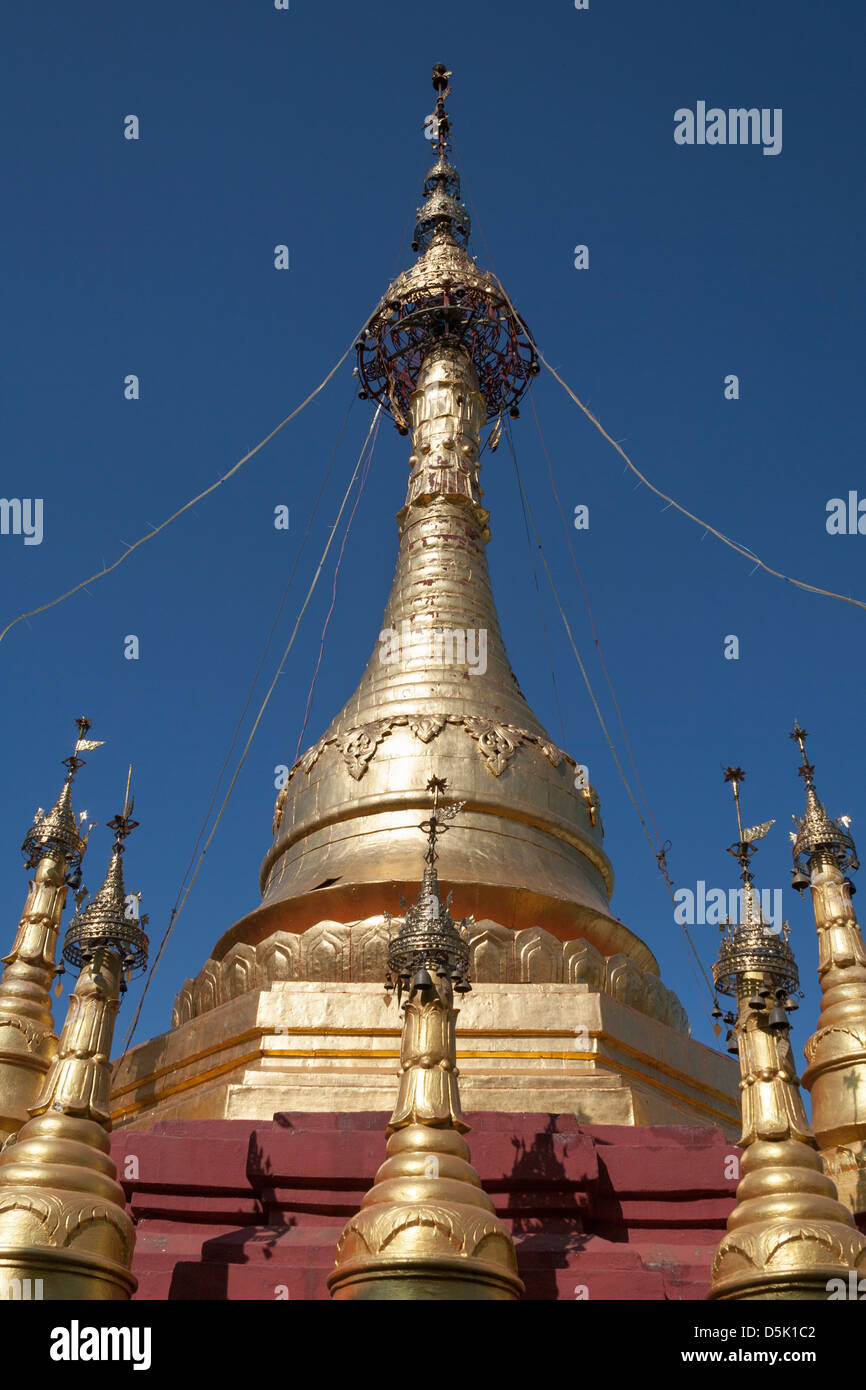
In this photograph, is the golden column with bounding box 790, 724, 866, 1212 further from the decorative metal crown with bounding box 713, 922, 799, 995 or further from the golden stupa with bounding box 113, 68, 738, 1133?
the decorative metal crown with bounding box 713, 922, 799, 995

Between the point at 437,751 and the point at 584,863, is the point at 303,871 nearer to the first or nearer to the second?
the point at 437,751

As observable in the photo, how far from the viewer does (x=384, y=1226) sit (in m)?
8.72

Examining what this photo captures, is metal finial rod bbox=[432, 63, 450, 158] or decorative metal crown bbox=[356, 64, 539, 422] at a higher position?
metal finial rod bbox=[432, 63, 450, 158]

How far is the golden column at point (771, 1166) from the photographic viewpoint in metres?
8.88

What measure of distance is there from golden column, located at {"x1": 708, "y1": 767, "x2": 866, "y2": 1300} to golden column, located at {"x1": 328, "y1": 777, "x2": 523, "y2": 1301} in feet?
5.48

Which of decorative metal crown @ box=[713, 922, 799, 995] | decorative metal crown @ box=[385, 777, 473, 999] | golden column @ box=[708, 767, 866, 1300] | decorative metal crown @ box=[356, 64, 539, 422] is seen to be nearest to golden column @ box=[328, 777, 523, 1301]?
decorative metal crown @ box=[385, 777, 473, 999]

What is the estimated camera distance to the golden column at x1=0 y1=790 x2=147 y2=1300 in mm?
8789

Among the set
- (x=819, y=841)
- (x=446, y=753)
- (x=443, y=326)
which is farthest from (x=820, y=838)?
(x=443, y=326)

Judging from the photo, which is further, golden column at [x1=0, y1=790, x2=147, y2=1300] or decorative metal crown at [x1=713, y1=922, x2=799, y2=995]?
decorative metal crown at [x1=713, y1=922, x2=799, y2=995]

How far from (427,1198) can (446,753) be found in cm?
1059

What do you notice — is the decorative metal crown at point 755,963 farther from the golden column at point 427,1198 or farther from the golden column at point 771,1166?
the golden column at point 427,1198
